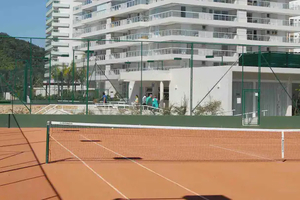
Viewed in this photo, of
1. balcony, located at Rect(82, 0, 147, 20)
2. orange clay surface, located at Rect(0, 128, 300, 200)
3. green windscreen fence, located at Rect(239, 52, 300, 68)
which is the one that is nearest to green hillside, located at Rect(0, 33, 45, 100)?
orange clay surface, located at Rect(0, 128, 300, 200)

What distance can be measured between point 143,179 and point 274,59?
852 inches

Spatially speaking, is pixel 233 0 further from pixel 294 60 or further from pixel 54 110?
pixel 54 110

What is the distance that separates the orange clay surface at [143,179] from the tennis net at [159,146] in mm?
900

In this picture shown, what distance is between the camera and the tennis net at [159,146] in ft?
45.5

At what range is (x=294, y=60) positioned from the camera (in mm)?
30828

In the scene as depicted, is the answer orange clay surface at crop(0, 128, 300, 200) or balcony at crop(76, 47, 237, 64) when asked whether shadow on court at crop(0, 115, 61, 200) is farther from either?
balcony at crop(76, 47, 237, 64)

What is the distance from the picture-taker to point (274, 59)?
2977cm

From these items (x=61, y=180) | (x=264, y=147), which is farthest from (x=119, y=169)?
(x=264, y=147)

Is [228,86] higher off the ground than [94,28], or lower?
lower

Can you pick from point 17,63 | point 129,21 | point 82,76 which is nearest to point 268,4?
point 129,21

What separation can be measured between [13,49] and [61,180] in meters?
17.0

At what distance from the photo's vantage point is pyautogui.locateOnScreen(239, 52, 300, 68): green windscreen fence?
2861cm

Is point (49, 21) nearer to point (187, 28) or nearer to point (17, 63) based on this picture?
point (187, 28)

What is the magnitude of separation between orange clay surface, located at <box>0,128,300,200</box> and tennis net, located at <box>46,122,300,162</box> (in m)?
0.90
